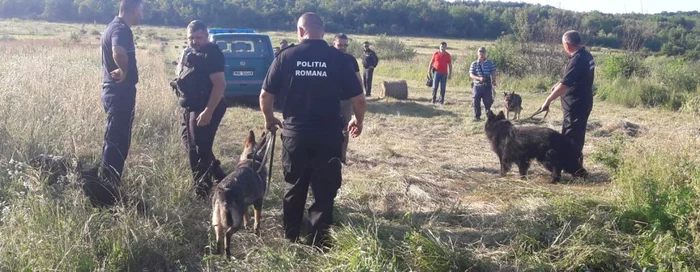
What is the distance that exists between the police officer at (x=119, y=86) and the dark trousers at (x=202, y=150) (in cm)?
52

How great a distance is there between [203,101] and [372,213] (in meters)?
1.74

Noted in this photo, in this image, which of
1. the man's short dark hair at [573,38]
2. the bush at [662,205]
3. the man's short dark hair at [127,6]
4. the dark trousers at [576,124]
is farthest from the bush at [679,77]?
the man's short dark hair at [127,6]

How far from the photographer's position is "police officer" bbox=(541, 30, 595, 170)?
20.0ft

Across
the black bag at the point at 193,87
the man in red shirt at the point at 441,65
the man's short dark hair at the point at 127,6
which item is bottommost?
the man in red shirt at the point at 441,65

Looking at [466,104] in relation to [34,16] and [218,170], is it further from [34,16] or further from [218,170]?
[34,16]

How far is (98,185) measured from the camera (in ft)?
14.4

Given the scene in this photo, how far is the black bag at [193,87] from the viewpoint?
187 inches

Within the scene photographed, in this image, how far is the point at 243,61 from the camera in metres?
11.4

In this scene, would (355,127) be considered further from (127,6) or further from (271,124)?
(127,6)

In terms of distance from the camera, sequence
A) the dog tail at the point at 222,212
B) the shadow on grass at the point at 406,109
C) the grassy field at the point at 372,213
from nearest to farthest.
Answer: the grassy field at the point at 372,213 → the dog tail at the point at 222,212 → the shadow on grass at the point at 406,109

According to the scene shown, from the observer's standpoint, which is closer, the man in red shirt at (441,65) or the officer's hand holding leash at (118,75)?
the officer's hand holding leash at (118,75)

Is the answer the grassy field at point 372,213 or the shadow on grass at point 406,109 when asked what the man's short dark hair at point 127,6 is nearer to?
the grassy field at point 372,213

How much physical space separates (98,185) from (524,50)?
18365 millimetres

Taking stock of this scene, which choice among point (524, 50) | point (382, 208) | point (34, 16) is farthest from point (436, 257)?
point (34, 16)
